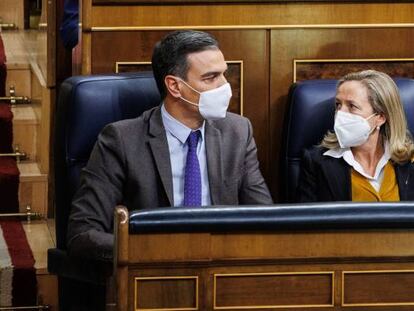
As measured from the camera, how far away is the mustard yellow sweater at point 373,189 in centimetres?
350

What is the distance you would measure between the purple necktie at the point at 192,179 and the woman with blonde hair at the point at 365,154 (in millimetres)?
425

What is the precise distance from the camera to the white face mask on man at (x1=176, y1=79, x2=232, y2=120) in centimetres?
321

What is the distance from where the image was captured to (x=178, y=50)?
326 centimetres

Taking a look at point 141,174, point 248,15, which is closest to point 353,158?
point 248,15

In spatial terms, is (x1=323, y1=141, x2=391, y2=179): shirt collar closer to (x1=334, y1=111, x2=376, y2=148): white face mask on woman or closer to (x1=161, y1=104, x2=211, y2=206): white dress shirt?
(x1=334, y1=111, x2=376, y2=148): white face mask on woman

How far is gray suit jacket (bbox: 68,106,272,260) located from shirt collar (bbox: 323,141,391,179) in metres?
0.27

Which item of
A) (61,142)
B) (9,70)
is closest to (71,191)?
(61,142)

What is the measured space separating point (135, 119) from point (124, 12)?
0.55m

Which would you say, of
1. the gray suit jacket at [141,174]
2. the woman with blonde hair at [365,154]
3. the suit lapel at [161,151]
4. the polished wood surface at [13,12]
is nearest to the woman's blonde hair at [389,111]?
the woman with blonde hair at [365,154]

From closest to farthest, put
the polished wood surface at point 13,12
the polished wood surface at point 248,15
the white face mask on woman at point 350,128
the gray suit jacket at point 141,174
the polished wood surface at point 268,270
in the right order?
the polished wood surface at point 268,270 < the gray suit jacket at point 141,174 < the white face mask on woman at point 350,128 < the polished wood surface at point 248,15 < the polished wood surface at point 13,12

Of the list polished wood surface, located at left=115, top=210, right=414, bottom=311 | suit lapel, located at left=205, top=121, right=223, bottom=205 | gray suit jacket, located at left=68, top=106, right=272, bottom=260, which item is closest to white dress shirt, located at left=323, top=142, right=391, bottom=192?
gray suit jacket, located at left=68, top=106, right=272, bottom=260

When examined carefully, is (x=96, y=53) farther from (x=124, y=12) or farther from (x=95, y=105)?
(x=95, y=105)

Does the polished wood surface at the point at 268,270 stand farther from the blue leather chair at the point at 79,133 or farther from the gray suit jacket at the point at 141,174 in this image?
the blue leather chair at the point at 79,133

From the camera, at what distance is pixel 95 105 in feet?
10.7
